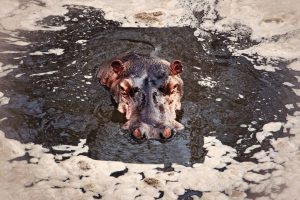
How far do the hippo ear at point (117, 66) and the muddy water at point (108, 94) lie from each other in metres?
0.52

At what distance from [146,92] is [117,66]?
1.16 meters

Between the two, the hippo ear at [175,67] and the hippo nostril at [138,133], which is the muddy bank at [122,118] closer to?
the hippo nostril at [138,133]

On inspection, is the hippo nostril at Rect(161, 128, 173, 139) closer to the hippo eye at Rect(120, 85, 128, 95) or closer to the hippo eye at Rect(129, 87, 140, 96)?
the hippo eye at Rect(129, 87, 140, 96)

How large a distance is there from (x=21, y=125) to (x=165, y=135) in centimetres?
240

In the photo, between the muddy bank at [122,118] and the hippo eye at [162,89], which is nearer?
the muddy bank at [122,118]

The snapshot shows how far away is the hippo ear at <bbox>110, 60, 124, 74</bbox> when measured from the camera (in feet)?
29.6

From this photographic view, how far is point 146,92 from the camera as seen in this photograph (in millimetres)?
8219

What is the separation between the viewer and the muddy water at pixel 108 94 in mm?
7703

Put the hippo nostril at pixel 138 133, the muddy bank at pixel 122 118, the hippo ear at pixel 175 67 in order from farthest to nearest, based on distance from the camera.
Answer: the hippo ear at pixel 175 67
the hippo nostril at pixel 138 133
the muddy bank at pixel 122 118

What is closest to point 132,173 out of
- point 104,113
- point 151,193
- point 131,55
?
point 151,193

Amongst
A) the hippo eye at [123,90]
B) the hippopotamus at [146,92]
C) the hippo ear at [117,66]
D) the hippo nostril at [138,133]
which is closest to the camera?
the hippo nostril at [138,133]

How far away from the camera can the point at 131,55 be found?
31.5 ft

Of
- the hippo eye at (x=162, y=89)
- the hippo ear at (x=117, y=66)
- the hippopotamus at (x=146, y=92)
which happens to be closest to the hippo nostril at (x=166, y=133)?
the hippopotamus at (x=146, y=92)

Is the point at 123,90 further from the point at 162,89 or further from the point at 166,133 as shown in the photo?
the point at 166,133
